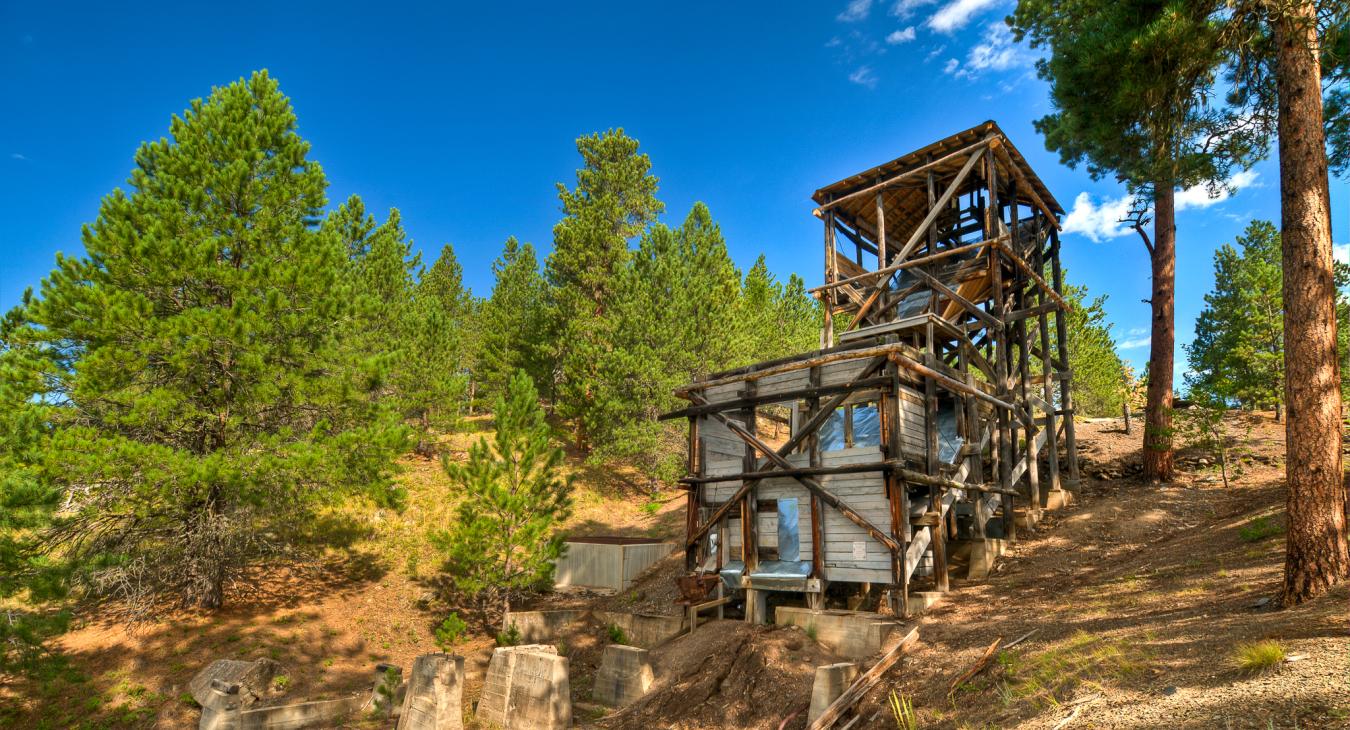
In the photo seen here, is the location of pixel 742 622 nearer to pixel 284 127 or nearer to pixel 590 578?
pixel 590 578

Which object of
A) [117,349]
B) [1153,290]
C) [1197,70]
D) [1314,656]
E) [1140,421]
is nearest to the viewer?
[1314,656]

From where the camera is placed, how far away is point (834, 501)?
1412 cm

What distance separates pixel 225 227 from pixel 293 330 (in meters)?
3.44

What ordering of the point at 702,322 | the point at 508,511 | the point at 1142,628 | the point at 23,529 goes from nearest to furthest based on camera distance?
the point at 1142,628
the point at 23,529
the point at 508,511
the point at 702,322

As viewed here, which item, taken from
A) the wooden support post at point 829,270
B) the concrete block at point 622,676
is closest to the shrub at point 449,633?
the concrete block at point 622,676

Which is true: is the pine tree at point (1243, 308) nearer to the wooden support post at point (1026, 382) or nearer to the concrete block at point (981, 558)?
the wooden support post at point (1026, 382)

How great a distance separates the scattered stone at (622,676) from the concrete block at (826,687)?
4416 millimetres

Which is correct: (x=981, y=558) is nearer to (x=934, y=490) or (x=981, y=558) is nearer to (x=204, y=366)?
(x=934, y=490)

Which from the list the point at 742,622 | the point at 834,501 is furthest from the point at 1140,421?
the point at 742,622

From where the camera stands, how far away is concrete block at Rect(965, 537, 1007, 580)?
14914mm

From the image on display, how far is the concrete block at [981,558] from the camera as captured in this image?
48.9 ft

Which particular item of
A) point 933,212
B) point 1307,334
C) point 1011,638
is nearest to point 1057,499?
point 933,212

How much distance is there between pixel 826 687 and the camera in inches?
385

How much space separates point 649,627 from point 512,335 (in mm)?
26495
